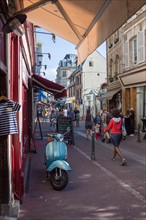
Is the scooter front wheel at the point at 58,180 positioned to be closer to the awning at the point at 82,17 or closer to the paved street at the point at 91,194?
the paved street at the point at 91,194

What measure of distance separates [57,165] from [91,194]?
0.94 metres

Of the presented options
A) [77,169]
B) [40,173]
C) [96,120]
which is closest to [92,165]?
[77,169]

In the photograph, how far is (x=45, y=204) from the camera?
6.23 m

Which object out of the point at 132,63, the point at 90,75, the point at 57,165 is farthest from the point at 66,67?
the point at 57,165

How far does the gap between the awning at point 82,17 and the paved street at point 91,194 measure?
253 cm

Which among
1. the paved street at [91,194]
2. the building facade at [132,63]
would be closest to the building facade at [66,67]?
the building facade at [132,63]

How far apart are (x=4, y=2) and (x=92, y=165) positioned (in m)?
6.64

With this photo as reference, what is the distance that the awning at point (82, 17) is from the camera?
3.38 meters

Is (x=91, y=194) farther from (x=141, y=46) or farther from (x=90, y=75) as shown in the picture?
(x=90, y=75)

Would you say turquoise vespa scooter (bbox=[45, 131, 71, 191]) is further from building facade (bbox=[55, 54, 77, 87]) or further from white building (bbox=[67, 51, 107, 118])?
building facade (bbox=[55, 54, 77, 87])

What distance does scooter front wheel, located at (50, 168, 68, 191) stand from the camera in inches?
283

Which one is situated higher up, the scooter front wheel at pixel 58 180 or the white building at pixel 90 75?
the white building at pixel 90 75

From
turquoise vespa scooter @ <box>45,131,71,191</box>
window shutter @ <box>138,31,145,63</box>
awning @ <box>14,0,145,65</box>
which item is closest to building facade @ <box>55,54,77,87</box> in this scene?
window shutter @ <box>138,31,145,63</box>

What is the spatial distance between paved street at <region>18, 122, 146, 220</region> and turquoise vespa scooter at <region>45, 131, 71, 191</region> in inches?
7.0
